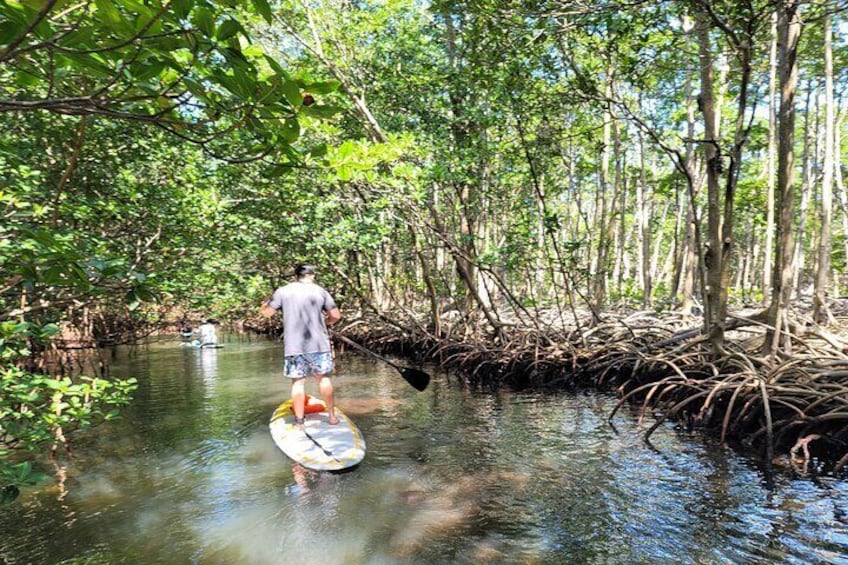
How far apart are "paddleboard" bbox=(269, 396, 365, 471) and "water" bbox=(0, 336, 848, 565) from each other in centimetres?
14

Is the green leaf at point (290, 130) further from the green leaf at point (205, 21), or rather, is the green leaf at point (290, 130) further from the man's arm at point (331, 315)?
the man's arm at point (331, 315)

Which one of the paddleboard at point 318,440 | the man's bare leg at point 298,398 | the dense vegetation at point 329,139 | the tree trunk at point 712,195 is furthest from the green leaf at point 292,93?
the tree trunk at point 712,195

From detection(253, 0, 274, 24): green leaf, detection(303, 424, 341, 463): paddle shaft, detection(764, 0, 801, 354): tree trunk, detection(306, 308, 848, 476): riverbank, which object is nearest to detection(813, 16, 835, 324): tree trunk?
detection(306, 308, 848, 476): riverbank

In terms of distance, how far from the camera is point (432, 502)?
4336 millimetres

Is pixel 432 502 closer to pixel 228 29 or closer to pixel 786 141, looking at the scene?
pixel 228 29

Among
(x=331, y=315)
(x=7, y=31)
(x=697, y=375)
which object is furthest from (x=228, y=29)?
(x=697, y=375)

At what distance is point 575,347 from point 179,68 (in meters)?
9.29

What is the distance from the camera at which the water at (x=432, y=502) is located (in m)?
3.52

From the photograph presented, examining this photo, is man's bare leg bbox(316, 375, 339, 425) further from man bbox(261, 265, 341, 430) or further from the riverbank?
the riverbank

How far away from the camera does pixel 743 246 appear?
29188 mm

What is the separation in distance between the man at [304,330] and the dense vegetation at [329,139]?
134cm

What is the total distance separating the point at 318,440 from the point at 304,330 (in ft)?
3.91

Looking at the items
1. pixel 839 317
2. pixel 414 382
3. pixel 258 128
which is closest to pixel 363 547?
pixel 258 128

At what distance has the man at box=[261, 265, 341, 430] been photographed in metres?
5.63
